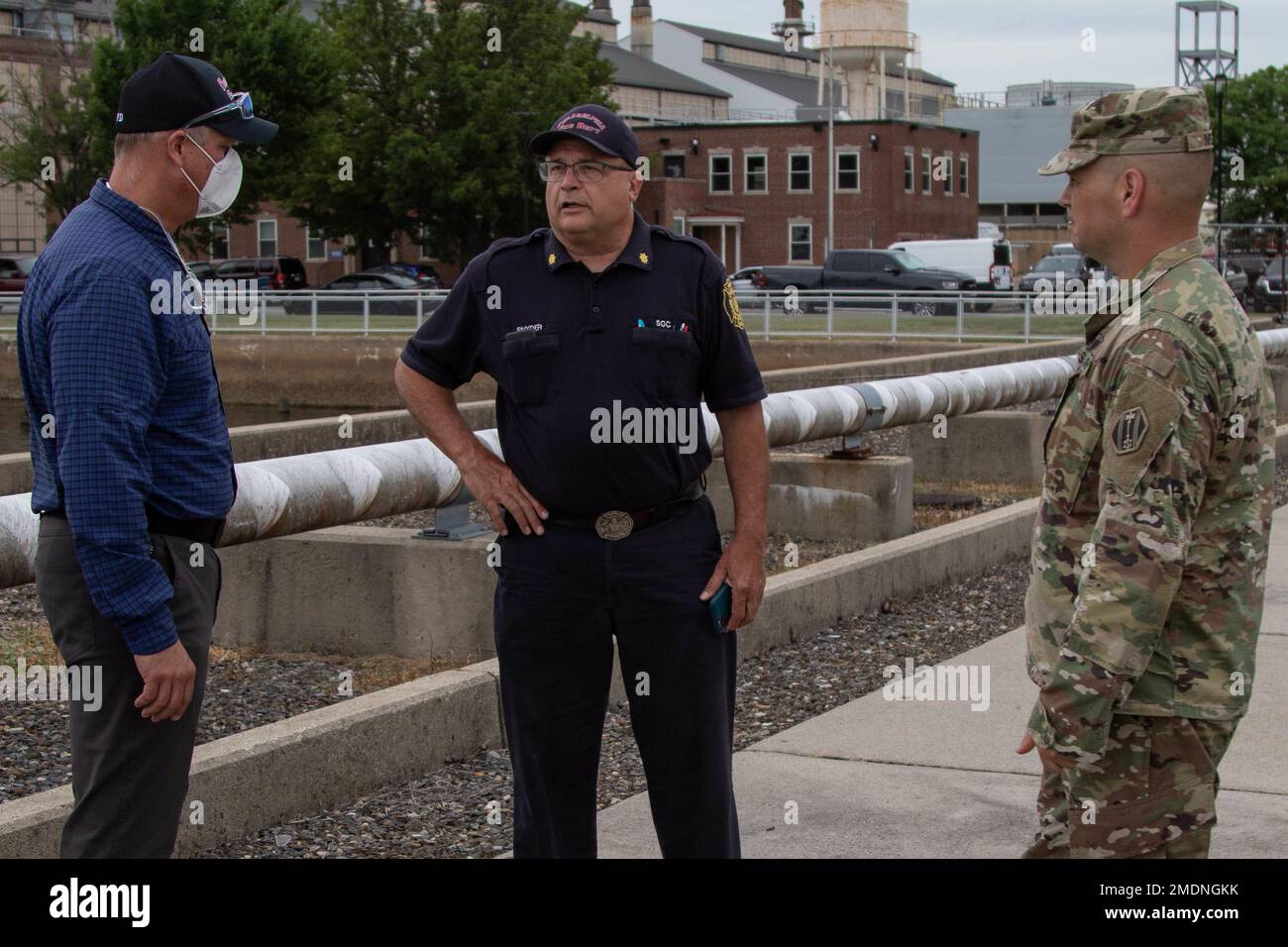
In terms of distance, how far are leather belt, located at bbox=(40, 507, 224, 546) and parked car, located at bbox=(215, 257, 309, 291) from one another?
1931 inches

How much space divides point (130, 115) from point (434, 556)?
13.3 feet

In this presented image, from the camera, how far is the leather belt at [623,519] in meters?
4.08

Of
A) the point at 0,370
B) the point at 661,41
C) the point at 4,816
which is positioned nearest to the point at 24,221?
the point at 0,370

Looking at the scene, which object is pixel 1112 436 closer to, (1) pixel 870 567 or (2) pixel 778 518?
(1) pixel 870 567

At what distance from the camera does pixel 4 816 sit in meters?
4.62

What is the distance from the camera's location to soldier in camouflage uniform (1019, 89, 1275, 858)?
3.09 m

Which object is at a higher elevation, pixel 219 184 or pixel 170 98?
pixel 170 98

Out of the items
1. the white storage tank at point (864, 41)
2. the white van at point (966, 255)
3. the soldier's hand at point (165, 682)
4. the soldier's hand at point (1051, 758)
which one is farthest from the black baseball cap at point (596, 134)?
the white storage tank at point (864, 41)

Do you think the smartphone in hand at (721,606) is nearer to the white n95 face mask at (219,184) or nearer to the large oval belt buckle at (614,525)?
the large oval belt buckle at (614,525)

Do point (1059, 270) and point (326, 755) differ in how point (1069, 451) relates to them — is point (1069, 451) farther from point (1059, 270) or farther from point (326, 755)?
point (1059, 270)

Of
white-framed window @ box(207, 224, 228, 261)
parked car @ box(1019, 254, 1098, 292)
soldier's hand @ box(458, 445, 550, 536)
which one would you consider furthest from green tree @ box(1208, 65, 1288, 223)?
soldier's hand @ box(458, 445, 550, 536)

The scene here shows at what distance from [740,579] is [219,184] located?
149cm

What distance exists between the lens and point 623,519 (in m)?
4.08

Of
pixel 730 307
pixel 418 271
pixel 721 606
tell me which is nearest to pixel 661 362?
pixel 730 307
